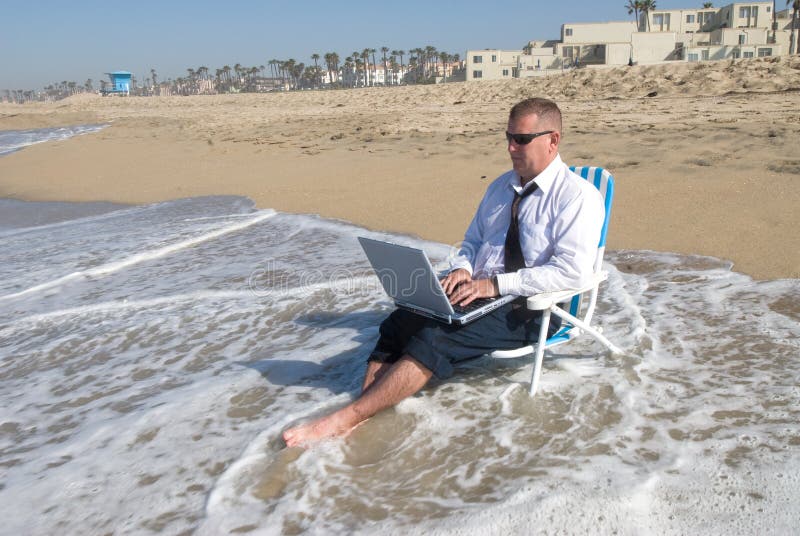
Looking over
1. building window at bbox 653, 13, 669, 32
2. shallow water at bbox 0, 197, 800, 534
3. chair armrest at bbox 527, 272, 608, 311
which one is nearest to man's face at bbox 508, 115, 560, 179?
chair armrest at bbox 527, 272, 608, 311

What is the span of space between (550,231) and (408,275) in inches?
Result: 29.1

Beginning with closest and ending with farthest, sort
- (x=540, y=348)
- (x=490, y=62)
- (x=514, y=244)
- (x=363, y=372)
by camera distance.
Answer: (x=540, y=348) → (x=514, y=244) → (x=363, y=372) → (x=490, y=62)

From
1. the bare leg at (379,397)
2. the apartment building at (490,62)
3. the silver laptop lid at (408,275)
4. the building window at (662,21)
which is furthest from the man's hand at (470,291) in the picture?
the building window at (662,21)

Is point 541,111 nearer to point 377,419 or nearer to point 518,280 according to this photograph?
point 518,280

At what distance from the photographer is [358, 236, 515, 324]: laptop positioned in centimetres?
292

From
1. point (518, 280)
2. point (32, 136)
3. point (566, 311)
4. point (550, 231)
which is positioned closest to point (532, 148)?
point (550, 231)

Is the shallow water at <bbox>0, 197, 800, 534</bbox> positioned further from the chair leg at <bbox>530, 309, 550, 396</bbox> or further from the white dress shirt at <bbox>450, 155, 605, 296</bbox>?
the white dress shirt at <bbox>450, 155, 605, 296</bbox>

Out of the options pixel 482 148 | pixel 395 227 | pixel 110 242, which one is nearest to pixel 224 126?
pixel 482 148

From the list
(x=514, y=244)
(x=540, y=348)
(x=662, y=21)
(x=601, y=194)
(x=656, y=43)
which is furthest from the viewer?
(x=662, y=21)

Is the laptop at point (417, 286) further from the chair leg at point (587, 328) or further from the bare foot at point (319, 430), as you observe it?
the bare foot at point (319, 430)

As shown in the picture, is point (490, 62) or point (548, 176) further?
point (490, 62)

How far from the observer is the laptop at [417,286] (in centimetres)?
292

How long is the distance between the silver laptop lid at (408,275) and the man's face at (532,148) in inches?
28.0

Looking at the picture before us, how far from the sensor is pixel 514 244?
11.0 feet
